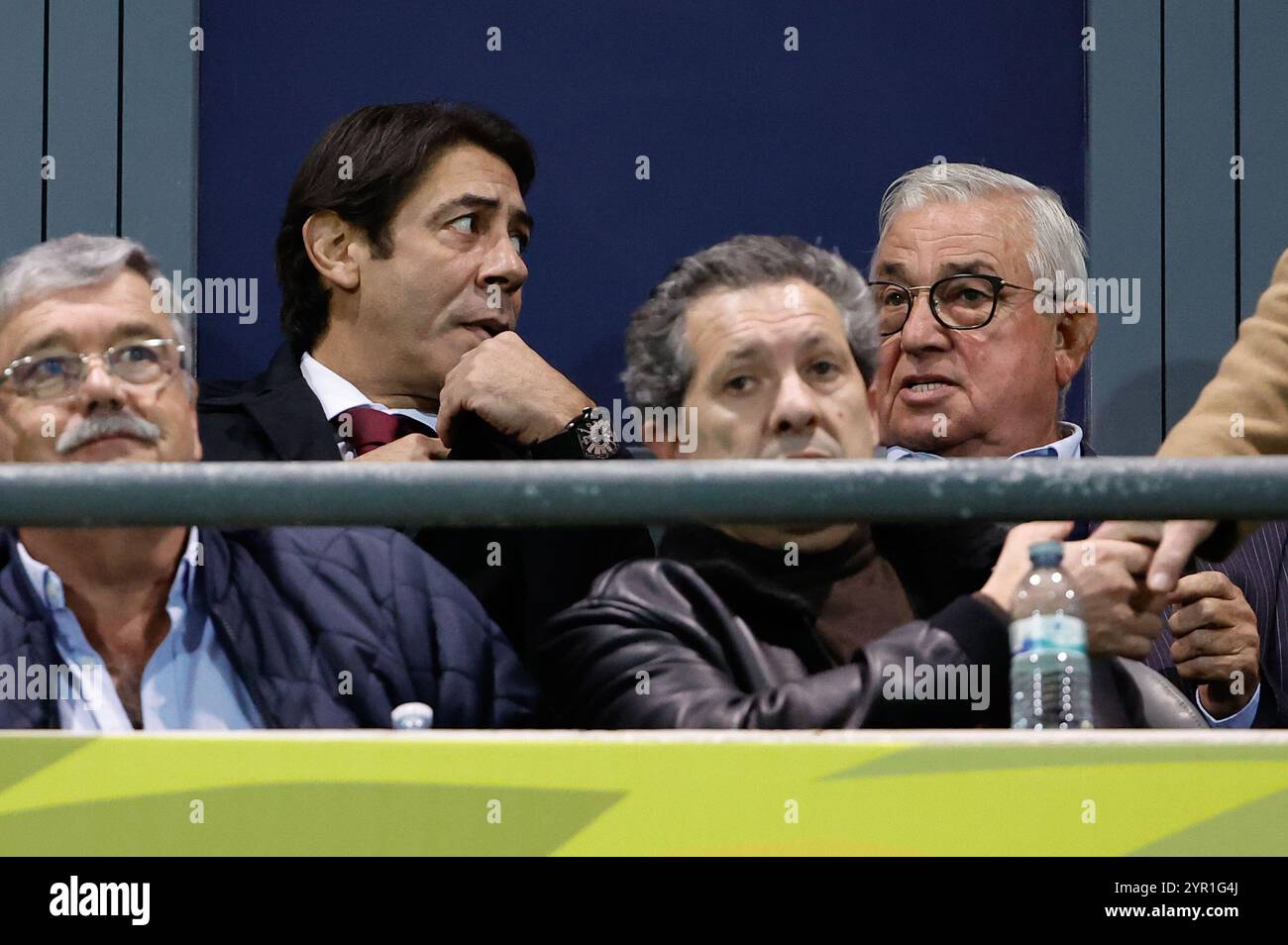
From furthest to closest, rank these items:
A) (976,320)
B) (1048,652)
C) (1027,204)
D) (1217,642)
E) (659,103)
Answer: (659,103), (1027,204), (976,320), (1217,642), (1048,652)

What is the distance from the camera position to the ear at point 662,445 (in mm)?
2441

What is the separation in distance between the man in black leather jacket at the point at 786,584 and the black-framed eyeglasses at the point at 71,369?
0.54m

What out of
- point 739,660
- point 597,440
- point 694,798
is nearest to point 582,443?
point 597,440

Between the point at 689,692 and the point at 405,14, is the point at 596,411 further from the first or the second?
the point at 405,14

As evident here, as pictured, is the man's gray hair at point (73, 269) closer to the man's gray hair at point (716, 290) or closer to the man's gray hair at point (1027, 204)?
the man's gray hair at point (716, 290)

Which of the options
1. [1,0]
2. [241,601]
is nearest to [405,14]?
[1,0]

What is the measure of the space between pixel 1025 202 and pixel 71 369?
1.40 metres

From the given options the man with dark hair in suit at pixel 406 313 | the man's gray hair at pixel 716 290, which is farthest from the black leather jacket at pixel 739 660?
Result: the man with dark hair in suit at pixel 406 313

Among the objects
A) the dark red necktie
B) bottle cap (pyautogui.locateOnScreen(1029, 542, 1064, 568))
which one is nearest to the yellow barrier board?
bottle cap (pyautogui.locateOnScreen(1029, 542, 1064, 568))

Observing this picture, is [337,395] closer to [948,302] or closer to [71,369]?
[71,369]

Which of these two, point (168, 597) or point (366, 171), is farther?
point (366, 171)

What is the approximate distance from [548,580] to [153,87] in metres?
1.42

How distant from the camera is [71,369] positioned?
235 centimetres
